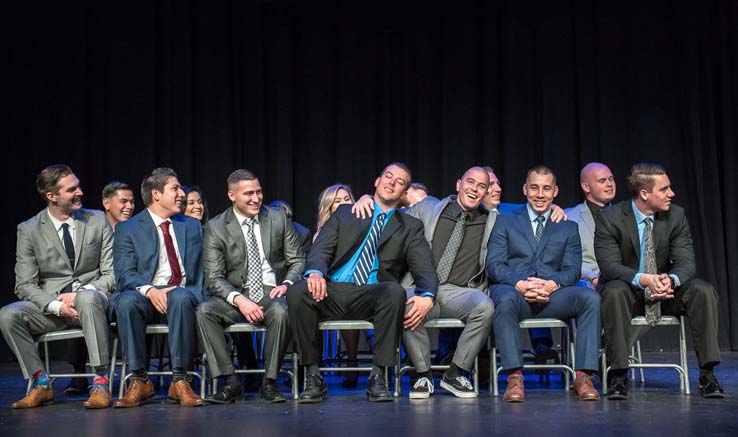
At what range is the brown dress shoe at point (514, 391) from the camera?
4566 mm

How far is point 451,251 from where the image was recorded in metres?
5.36

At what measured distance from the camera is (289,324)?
192 inches

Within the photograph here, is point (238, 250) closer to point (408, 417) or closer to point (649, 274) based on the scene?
point (408, 417)

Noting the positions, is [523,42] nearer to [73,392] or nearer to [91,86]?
[91,86]

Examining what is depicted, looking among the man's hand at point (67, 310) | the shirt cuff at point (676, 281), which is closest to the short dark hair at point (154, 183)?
the man's hand at point (67, 310)

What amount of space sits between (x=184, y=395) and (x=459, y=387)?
5.05ft

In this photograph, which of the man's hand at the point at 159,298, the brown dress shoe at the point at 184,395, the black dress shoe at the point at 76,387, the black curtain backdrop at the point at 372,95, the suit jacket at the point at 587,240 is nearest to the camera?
the brown dress shoe at the point at 184,395

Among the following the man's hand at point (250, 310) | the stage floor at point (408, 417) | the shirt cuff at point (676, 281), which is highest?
the shirt cuff at point (676, 281)

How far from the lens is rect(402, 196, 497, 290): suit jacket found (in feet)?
17.4

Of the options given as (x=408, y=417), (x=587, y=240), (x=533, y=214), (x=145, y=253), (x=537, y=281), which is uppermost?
(x=533, y=214)

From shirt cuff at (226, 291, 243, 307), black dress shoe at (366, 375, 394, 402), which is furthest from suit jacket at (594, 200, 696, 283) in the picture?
shirt cuff at (226, 291, 243, 307)

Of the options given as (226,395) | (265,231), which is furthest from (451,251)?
(226,395)

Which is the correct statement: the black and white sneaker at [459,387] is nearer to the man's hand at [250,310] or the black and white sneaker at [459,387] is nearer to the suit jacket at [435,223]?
the suit jacket at [435,223]

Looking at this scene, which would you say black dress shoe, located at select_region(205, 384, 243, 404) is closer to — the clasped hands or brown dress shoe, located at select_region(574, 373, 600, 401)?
the clasped hands
